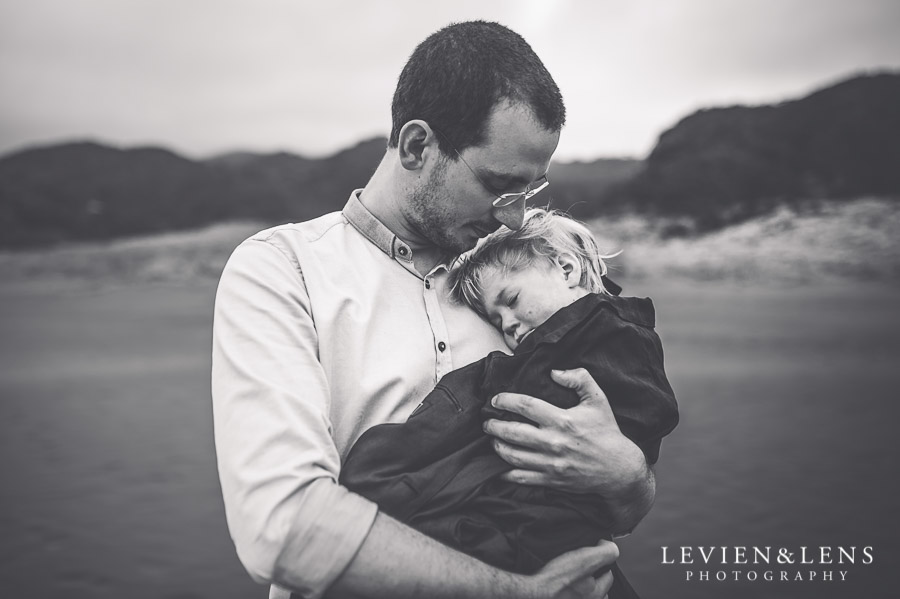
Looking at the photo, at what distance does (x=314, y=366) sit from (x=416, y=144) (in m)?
0.61

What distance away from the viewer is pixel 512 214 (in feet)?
4.92

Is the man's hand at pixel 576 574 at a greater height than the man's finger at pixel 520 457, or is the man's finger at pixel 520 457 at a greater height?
the man's finger at pixel 520 457

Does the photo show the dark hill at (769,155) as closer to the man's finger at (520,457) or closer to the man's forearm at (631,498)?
the man's forearm at (631,498)

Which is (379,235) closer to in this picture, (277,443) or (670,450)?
(277,443)

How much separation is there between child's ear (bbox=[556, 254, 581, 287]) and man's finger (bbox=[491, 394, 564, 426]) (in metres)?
0.40

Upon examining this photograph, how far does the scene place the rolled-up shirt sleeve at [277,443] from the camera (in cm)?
98

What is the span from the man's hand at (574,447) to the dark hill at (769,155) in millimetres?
11094

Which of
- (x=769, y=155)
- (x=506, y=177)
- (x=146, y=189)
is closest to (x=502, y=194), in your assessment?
(x=506, y=177)

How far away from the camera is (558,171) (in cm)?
775

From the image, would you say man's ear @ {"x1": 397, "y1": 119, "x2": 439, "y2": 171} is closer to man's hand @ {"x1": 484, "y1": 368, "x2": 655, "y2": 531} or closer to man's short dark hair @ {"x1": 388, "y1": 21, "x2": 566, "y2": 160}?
man's short dark hair @ {"x1": 388, "y1": 21, "x2": 566, "y2": 160}

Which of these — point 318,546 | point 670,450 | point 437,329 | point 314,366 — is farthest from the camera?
point 670,450

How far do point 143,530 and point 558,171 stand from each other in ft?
18.2

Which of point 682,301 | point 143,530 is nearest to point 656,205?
point 682,301

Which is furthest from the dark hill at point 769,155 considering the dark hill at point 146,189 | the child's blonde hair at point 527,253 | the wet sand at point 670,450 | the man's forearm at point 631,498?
the man's forearm at point 631,498
